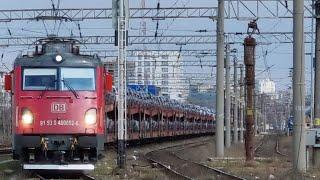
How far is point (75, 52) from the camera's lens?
19.2 meters

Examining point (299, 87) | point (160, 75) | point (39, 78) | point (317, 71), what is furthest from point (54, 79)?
point (160, 75)

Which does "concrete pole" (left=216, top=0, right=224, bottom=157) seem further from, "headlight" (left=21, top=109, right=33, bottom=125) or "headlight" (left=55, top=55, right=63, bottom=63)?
"headlight" (left=21, top=109, right=33, bottom=125)

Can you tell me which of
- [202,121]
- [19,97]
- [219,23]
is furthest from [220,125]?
[202,121]

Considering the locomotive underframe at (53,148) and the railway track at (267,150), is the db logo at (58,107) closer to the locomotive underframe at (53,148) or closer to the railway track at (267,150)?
the locomotive underframe at (53,148)

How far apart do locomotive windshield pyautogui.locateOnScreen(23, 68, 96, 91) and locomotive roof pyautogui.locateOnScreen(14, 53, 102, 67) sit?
13cm

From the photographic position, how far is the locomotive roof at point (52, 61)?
1839 centimetres

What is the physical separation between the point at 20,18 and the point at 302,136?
2188 centimetres

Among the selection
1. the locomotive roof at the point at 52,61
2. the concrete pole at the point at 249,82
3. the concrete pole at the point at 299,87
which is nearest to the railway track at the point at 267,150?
the concrete pole at the point at 249,82

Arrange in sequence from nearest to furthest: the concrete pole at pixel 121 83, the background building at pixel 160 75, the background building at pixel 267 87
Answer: the concrete pole at pixel 121 83
the background building at pixel 160 75
the background building at pixel 267 87

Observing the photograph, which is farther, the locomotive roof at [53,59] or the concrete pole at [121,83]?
the concrete pole at [121,83]

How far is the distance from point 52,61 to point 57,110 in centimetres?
125

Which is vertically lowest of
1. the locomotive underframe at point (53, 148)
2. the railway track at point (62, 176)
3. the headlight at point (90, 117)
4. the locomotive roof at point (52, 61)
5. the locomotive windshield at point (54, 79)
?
the railway track at point (62, 176)

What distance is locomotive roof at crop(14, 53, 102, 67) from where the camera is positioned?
18391mm

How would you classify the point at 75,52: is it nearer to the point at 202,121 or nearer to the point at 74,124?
the point at 74,124
